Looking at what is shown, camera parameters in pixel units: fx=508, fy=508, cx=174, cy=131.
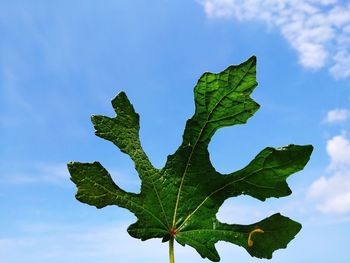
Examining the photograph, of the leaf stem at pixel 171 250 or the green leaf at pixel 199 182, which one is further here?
the green leaf at pixel 199 182

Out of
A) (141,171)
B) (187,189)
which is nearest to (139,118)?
(141,171)

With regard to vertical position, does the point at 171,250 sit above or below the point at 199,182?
below

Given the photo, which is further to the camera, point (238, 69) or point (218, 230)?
point (218, 230)

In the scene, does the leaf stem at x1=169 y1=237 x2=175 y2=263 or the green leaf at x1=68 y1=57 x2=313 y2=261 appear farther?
the green leaf at x1=68 y1=57 x2=313 y2=261

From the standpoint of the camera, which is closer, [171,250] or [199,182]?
[171,250]

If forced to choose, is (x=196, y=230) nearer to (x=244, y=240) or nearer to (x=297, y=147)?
(x=244, y=240)

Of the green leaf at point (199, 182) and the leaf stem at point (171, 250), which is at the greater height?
the green leaf at point (199, 182)

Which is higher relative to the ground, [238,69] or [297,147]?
[238,69]

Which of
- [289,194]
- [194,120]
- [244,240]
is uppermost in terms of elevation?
[194,120]
